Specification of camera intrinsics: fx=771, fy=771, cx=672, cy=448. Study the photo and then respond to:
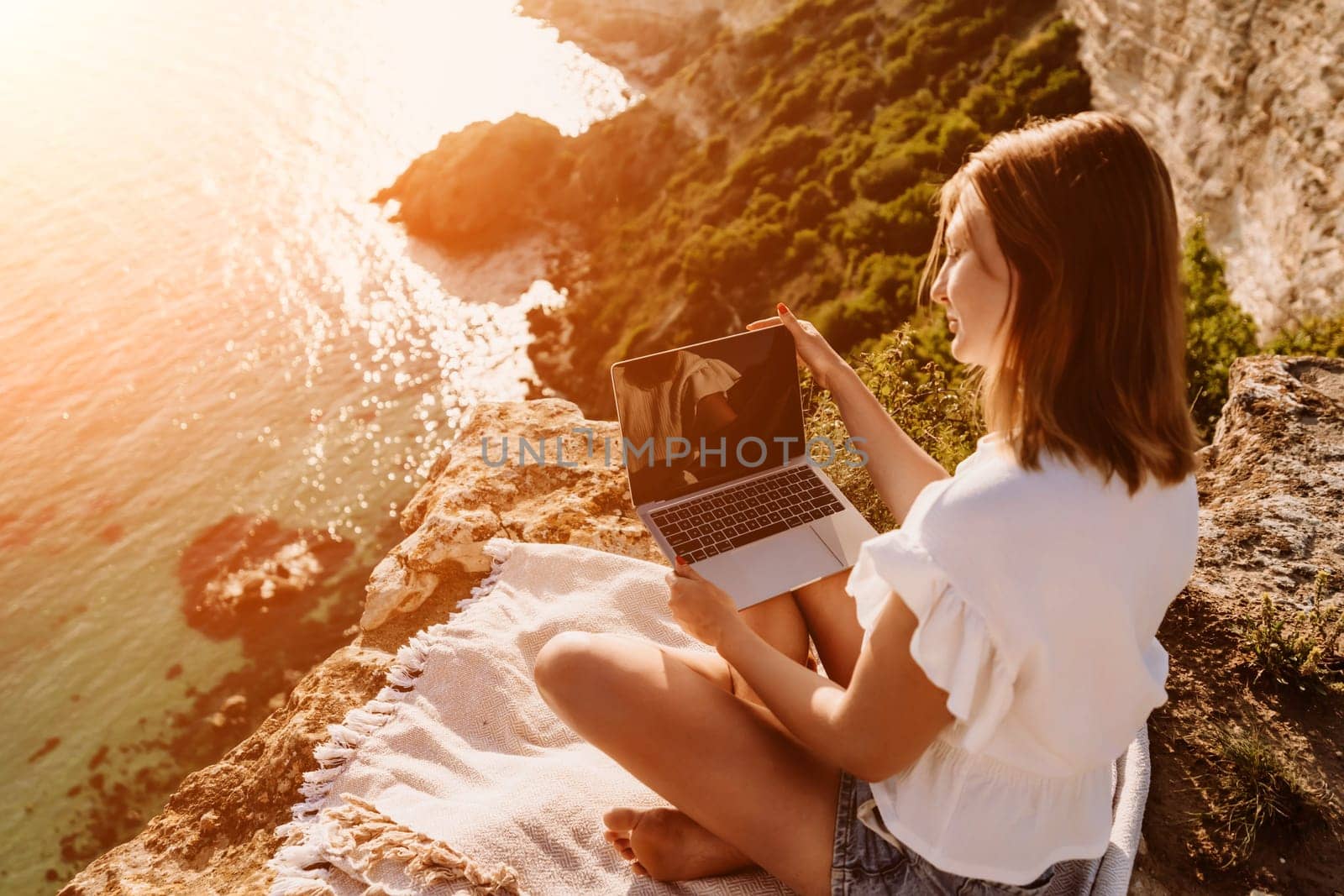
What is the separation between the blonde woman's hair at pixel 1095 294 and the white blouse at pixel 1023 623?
0.20 ft

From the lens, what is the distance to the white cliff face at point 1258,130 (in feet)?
30.0

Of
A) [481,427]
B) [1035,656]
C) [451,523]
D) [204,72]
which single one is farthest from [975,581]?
[204,72]

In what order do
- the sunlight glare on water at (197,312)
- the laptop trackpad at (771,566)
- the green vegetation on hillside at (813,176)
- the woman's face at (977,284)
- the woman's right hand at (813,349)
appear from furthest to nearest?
the green vegetation on hillside at (813,176) → the sunlight glare on water at (197,312) → the woman's right hand at (813,349) → the laptop trackpad at (771,566) → the woman's face at (977,284)

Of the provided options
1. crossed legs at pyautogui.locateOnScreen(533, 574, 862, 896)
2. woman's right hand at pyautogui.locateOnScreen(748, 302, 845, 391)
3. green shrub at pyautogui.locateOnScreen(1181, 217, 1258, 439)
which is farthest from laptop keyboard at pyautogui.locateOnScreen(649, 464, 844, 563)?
green shrub at pyautogui.locateOnScreen(1181, 217, 1258, 439)

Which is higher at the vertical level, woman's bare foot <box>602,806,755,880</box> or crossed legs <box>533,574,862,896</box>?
crossed legs <box>533,574,862,896</box>

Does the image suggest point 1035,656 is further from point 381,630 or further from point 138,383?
point 138,383

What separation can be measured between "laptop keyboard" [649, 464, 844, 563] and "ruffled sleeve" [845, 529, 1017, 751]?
4.35 ft

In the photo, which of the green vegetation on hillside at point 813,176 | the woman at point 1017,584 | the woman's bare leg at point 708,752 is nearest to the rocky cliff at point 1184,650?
the woman at point 1017,584

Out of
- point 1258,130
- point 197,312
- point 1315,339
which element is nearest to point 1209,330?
point 1315,339

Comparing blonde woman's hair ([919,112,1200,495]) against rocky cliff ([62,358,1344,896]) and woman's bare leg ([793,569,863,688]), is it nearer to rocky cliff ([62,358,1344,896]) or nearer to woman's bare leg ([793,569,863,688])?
woman's bare leg ([793,569,863,688])

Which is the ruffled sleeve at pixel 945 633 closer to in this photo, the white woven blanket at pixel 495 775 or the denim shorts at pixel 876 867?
the denim shorts at pixel 876 867

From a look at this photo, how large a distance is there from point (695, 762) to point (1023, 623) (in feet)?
3.07

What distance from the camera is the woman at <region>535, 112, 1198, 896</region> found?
4.37ft

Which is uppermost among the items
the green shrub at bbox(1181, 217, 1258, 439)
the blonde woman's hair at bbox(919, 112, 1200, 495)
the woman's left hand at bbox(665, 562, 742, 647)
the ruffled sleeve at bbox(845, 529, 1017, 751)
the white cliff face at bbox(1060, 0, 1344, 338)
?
the blonde woman's hair at bbox(919, 112, 1200, 495)
